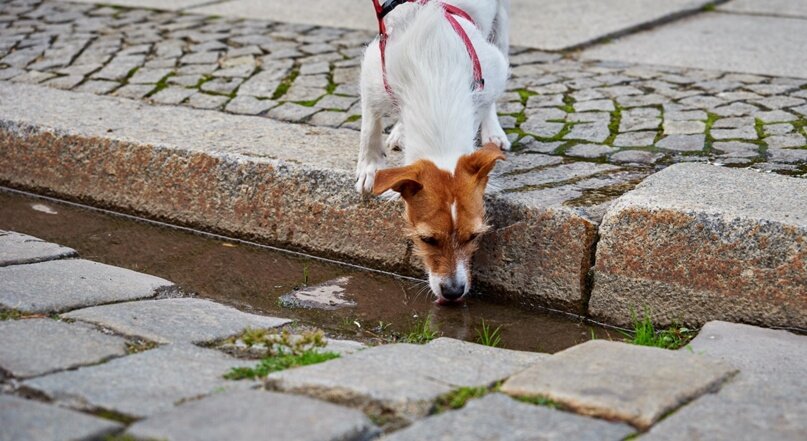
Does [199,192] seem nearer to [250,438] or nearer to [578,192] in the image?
[578,192]

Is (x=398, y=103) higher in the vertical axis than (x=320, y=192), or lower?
higher

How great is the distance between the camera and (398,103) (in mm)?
4453

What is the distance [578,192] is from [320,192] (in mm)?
1172

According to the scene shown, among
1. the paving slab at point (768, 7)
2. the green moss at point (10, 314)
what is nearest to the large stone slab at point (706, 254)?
the green moss at point (10, 314)

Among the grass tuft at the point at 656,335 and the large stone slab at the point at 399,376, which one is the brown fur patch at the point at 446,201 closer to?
the grass tuft at the point at 656,335

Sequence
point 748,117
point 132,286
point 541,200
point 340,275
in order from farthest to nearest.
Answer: point 748,117, point 340,275, point 541,200, point 132,286

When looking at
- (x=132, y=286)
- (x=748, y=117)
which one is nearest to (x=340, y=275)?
(x=132, y=286)

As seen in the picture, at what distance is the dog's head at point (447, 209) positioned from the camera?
4016 millimetres

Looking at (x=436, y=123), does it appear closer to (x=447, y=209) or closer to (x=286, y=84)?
(x=447, y=209)

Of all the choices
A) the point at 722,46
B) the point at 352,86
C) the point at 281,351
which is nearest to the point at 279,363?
the point at 281,351

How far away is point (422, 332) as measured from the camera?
4043mm

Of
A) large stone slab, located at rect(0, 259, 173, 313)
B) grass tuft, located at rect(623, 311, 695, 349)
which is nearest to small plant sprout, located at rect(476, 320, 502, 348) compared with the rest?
grass tuft, located at rect(623, 311, 695, 349)

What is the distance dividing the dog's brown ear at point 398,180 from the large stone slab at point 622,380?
1096 millimetres

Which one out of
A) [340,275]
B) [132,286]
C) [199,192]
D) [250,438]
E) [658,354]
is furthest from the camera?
[199,192]
